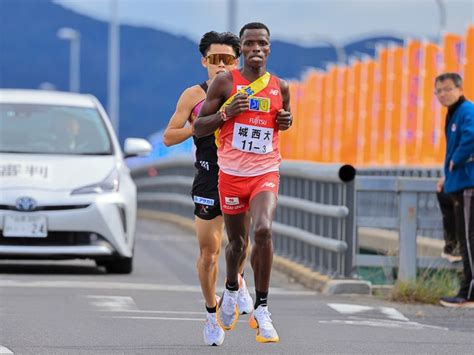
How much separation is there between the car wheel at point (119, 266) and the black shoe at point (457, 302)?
3.39 m

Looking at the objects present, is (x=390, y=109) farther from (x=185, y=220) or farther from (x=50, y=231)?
(x=50, y=231)

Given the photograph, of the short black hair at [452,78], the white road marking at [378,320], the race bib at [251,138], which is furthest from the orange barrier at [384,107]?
the race bib at [251,138]

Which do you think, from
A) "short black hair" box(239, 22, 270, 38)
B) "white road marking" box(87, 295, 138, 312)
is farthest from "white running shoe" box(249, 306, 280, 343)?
"white road marking" box(87, 295, 138, 312)

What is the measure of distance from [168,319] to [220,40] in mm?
2057

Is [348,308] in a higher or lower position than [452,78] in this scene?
lower

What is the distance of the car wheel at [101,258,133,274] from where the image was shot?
602 inches

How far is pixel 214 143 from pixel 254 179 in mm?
773

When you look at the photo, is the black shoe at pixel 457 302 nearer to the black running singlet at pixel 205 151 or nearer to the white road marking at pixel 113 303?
the white road marking at pixel 113 303

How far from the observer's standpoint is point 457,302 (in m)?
13.1

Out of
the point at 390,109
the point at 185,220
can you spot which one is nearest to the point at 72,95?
the point at 185,220

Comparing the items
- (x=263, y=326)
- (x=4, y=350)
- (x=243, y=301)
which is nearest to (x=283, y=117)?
(x=263, y=326)

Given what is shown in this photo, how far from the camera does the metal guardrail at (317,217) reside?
14.4 meters

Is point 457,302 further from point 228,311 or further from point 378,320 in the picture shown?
point 228,311

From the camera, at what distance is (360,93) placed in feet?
175
